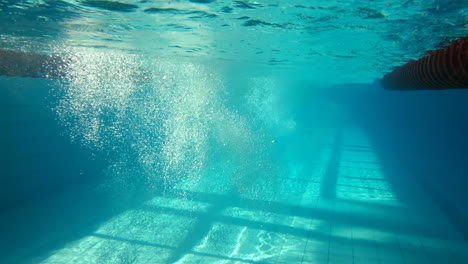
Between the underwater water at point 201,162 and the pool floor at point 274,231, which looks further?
the pool floor at point 274,231

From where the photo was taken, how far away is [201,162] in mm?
19734

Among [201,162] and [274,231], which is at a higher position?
[274,231]

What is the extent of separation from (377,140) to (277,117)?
57.0 feet

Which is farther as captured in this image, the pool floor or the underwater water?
the pool floor

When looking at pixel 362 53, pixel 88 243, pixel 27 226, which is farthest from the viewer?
pixel 362 53

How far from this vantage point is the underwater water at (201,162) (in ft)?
21.5

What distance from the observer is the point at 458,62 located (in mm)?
3992

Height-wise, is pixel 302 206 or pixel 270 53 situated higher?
pixel 270 53

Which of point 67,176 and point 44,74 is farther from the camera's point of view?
point 67,176

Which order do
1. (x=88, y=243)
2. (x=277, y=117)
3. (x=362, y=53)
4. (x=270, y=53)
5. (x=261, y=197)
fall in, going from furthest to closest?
(x=277, y=117), (x=261, y=197), (x=270, y=53), (x=362, y=53), (x=88, y=243)

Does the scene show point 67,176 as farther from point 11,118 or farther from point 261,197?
point 261,197

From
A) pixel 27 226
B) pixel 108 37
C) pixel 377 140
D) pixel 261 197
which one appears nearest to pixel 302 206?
pixel 261 197

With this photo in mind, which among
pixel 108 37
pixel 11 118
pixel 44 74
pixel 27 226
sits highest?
pixel 108 37

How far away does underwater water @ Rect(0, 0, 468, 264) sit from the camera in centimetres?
654
